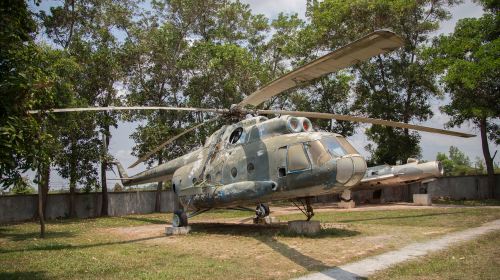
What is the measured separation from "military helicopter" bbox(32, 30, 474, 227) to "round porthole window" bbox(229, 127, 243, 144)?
4cm

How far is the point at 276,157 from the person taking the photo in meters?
12.5

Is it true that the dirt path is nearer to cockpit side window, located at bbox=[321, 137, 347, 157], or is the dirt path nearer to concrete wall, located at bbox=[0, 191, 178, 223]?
cockpit side window, located at bbox=[321, 137, 347, 157]

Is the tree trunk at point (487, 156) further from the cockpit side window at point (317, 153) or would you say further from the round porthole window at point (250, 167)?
the round porthole window at point (250, 167)

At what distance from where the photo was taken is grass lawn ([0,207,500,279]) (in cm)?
831

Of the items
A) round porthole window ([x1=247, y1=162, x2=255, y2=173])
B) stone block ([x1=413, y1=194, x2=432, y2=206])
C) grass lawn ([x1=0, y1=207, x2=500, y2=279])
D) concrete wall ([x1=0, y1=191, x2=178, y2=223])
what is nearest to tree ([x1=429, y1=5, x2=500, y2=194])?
stone block ([x1=413, y1=194, x2=432, y2=206])

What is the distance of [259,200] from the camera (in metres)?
12.6

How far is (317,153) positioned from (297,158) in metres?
0.62

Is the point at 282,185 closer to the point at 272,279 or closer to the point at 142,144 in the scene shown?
the point at 272,279

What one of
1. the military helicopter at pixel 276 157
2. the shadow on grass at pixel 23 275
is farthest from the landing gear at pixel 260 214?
the shadow on grass at pixel 23 275

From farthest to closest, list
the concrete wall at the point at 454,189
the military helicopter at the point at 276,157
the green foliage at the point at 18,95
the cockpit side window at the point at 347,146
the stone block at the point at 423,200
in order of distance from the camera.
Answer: the concrete wall at the point at 454,189
the stone block at the point at 423,200
the cockpit side window at the point at 347,146
the military helicopter at the point at 276,157
the green foliage at the point at 18,95

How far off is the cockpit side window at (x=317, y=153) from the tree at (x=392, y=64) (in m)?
22.8

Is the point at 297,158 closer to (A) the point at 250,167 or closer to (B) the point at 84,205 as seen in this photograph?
(A) the point at 250,167

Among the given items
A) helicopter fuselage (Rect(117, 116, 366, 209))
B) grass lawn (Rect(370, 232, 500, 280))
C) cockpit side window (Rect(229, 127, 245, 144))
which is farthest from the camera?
cockpit side window (Rect(229, 127, 245, 144))

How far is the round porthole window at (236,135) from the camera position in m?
14.2
